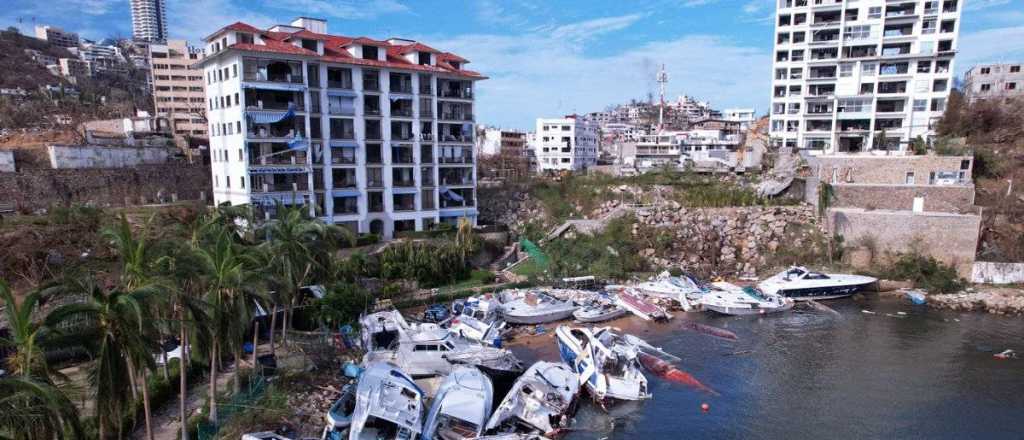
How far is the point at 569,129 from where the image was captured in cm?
9050

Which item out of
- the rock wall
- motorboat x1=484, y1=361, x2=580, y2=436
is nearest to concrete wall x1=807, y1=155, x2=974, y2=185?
motorboat x1=484, y1=361, x2=580, y2=436

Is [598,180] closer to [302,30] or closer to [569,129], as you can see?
[302,30]

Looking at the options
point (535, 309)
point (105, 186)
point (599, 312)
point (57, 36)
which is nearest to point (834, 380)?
point (599, 312)

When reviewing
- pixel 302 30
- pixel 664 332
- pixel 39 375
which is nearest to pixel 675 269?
pixel 664 332

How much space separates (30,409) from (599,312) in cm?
2674

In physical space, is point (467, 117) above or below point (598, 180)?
above

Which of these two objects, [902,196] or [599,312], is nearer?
[599,312]

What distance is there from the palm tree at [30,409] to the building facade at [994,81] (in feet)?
278

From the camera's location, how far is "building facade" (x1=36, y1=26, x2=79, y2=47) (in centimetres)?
13538

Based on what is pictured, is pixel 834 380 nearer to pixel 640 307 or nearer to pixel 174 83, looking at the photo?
pixel 640 307

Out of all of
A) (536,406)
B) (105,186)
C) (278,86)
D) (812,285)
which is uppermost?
(278,86)

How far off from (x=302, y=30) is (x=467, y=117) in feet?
51.4

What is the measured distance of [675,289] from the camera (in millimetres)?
36281

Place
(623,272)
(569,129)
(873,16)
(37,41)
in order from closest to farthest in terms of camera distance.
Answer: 1. (623,272)
2. (873,16)
3. (569,129)
4. (37,41)
